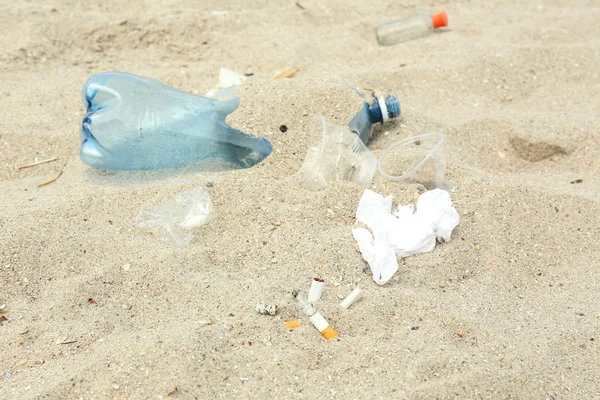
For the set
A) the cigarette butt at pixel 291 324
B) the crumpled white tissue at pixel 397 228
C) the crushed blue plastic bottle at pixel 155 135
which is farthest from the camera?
the crushed blue plastic bottle at pixel 155 135

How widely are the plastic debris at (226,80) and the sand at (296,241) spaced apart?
4.5 inches

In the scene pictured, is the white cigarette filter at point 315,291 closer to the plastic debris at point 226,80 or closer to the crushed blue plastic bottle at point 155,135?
the crushed blue plastic bottle at point 155,135

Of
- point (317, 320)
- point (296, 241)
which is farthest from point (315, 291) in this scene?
point (296, 241)

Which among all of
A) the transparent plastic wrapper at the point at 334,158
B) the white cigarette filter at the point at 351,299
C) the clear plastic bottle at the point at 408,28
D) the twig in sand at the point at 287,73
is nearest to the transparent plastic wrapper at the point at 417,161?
the transparent plastic wrapper at the point at 334,158

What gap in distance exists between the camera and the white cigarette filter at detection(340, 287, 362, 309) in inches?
62.1

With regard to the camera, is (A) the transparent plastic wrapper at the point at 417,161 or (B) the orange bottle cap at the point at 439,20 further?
(B) the orange bottle cap at the point at 439,20

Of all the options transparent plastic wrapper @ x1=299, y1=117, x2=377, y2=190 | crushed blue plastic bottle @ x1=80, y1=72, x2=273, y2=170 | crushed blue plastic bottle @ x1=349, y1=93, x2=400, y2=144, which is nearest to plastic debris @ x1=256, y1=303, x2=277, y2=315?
transparent plastic wrapper @ x1=299, y1=117, x2=377, y2=190

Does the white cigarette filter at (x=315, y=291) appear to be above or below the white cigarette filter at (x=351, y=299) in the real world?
above

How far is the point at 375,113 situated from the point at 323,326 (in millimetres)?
940

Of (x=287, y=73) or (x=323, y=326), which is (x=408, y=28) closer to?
(x=287, y=73)

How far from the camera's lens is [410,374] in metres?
→ 1.40


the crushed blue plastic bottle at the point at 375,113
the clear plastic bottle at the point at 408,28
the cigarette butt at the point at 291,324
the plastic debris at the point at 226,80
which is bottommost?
the clear plastic bottle at the point at 408,28

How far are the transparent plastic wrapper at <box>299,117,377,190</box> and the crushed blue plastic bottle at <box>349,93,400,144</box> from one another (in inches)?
3.6

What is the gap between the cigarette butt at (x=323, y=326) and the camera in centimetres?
150
